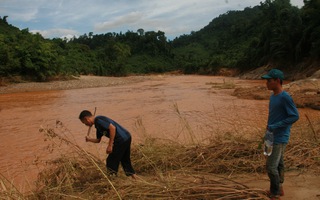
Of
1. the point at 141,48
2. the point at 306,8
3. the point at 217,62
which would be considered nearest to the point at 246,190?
the point at 306,8

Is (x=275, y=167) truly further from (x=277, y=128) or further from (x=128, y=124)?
(x=128, y=124)

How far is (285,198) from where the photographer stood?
4.02m

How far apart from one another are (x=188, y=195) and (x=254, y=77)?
138 feet

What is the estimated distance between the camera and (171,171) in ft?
16.7

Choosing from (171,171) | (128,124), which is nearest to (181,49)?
(128,124)

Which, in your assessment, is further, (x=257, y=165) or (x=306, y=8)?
(x=306, y=8)

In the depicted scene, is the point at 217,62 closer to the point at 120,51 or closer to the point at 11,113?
the point at 120,51

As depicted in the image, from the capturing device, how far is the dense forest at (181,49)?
118 ft

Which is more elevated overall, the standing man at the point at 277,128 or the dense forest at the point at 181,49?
the dense forest at the point at 181,49

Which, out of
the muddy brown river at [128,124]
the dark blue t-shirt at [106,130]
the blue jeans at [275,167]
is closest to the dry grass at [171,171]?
the blue jeans at [275,167]

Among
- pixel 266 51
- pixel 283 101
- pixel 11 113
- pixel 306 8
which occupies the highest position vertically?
pixel 306 8

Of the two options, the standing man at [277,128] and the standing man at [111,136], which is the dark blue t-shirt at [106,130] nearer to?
the standing man at [111,136]

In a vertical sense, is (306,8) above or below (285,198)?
above

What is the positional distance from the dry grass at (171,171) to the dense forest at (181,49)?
3030 centimetres
